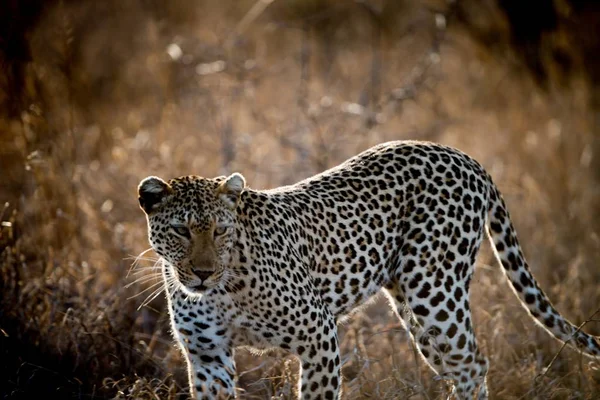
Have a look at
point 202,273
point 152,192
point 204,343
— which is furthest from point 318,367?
point 152,192

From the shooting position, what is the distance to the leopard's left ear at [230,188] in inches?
208

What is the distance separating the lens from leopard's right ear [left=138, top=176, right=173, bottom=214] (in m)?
5.23

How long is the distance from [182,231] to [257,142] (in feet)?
18.9

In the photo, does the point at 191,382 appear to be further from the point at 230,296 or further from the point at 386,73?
the point at 386,73

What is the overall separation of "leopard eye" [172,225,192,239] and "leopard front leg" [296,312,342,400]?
96 cm

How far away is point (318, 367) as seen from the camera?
5383 mm

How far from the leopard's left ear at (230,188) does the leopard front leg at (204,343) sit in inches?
24.0

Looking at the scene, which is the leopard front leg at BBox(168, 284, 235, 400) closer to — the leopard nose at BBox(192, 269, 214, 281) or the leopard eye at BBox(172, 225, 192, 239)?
the leopard nose at BBox(192, 269, 214, 281)

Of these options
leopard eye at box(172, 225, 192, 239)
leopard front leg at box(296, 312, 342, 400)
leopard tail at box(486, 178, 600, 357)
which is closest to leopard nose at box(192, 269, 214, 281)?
leopard eye at box(172, 225, 192, 239)

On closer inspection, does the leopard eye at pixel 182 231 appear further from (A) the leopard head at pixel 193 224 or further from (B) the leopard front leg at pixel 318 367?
(B) the leopard front leg at pixel 318 367

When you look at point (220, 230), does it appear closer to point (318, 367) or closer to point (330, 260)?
point (330, 260)

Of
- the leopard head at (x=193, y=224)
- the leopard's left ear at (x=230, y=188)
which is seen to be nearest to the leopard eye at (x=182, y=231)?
the leopard head at (x=193, y=224)

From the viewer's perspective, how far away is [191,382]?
218 inches

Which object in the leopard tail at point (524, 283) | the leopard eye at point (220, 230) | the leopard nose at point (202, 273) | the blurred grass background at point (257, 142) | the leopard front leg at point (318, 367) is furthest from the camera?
the blurred grass background at point (257, 142)
